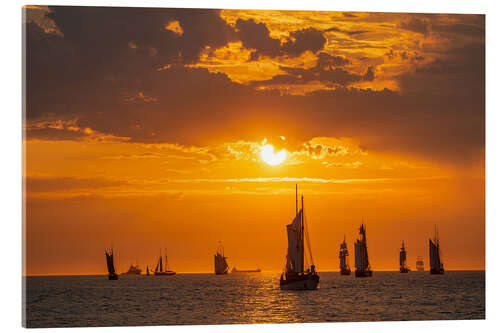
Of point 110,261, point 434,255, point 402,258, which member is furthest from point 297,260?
point 110,261

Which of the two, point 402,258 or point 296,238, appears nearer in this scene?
point 402,258

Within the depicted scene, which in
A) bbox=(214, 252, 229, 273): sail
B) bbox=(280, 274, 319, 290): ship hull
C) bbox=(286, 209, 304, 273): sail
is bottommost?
bbox=(280, 274, 319, 290): ship hull

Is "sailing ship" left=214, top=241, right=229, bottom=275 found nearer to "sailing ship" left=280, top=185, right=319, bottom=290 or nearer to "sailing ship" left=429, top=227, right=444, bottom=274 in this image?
"sailing ship" left=280, top=185, right=319, bottom=290

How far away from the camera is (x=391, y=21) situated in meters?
17.3

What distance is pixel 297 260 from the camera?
20.2m

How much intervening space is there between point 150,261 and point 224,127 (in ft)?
9.37

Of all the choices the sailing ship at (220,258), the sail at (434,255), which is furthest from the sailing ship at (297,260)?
the sail at (434,255)

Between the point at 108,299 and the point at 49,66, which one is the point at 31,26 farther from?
the point at 108,299

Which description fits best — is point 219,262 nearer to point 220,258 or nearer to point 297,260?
point 220,258

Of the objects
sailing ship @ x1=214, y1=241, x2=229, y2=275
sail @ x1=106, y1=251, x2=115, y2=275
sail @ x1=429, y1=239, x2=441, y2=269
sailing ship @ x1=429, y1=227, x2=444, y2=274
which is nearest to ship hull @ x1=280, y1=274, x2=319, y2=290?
sailing ship @ x1=214, y1=241, x2=229, y2=275

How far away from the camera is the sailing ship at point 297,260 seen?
1771cm

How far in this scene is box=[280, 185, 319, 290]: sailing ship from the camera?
1771 cm

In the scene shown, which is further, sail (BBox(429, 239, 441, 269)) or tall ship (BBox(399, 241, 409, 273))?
tall ship (BBox(399, 241, 409, 273))
